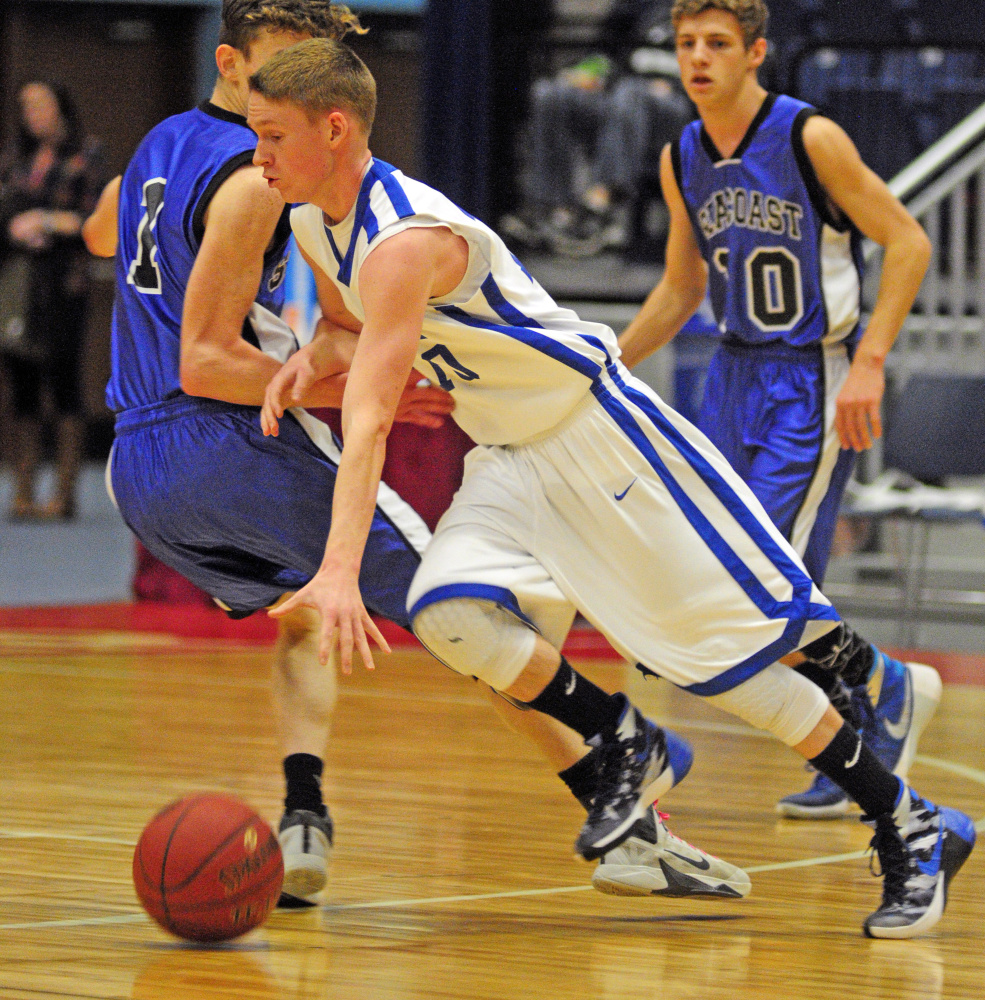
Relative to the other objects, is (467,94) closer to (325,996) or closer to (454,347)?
(454,347)

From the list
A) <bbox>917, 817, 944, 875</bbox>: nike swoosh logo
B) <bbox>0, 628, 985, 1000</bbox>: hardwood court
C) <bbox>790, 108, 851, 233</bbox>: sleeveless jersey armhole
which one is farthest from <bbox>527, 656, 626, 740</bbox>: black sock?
<bbox>790, 108, 851, 233</bbox>: sleeveless jersey armhole

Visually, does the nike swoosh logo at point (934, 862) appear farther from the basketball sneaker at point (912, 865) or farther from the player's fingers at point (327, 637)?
the player's fingers at point (327, 637)

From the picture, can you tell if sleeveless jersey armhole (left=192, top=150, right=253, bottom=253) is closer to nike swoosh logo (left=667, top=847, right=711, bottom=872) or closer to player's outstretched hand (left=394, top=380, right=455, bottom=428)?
player's outstretched hand (left=394, top=380, right=455, bottom=428)

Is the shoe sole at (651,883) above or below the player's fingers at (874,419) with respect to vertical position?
below

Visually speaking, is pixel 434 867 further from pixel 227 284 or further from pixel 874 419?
pixel 874 419

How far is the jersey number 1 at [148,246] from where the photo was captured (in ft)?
10.3

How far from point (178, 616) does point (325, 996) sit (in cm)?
483

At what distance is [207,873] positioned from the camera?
264 cm

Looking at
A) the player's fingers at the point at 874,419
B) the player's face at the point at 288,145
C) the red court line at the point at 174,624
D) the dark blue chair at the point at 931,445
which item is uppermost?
the player's face at the point at 288,145

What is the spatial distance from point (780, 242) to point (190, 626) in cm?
367

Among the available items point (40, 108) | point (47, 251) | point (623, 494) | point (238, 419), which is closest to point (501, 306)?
point (623, 494)

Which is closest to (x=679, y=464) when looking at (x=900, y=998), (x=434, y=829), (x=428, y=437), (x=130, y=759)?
(x=900, y=998)

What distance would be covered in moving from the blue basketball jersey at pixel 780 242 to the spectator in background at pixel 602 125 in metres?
5.84

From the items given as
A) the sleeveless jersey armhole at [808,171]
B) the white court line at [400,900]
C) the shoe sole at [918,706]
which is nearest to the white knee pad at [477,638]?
the white court line at [400,900]
